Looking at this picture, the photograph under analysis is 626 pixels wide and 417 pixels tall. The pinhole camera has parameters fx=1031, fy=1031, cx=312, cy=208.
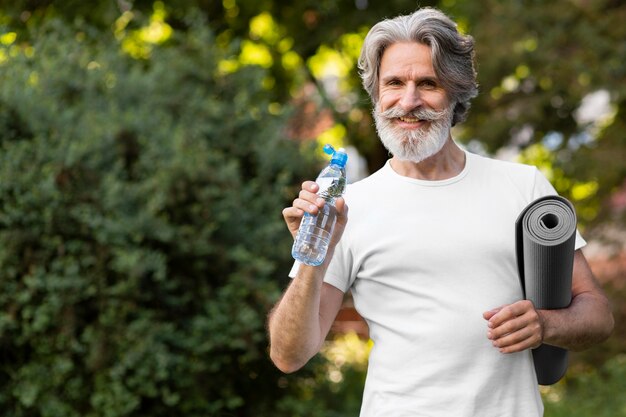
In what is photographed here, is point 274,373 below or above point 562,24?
above

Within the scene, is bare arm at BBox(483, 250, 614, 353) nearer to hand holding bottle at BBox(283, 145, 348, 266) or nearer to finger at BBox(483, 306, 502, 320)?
finger at BBox(483, 306, 502, 320)

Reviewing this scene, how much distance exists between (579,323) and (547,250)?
0.27m

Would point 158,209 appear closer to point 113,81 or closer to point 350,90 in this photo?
point 113,81

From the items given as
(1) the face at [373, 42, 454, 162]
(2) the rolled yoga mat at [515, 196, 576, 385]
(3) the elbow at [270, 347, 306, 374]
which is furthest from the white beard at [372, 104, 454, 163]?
(3) the elbow at [270, 347, 306, 374]

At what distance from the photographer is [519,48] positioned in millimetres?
10922

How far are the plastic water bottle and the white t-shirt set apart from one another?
0.83 feet

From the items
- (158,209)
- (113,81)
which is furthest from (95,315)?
(113,81)

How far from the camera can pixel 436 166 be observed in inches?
124

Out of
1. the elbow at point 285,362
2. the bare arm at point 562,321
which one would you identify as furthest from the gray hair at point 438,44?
the elbow at point 285,362

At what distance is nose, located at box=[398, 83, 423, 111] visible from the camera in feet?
10.1

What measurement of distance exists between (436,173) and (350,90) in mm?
10074

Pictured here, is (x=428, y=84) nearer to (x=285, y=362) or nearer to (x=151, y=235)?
(x=285, y=362)

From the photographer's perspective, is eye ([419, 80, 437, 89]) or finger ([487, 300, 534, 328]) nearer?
finger ([487, 300, 534, 328])

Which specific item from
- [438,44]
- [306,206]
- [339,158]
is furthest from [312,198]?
[438,44]
